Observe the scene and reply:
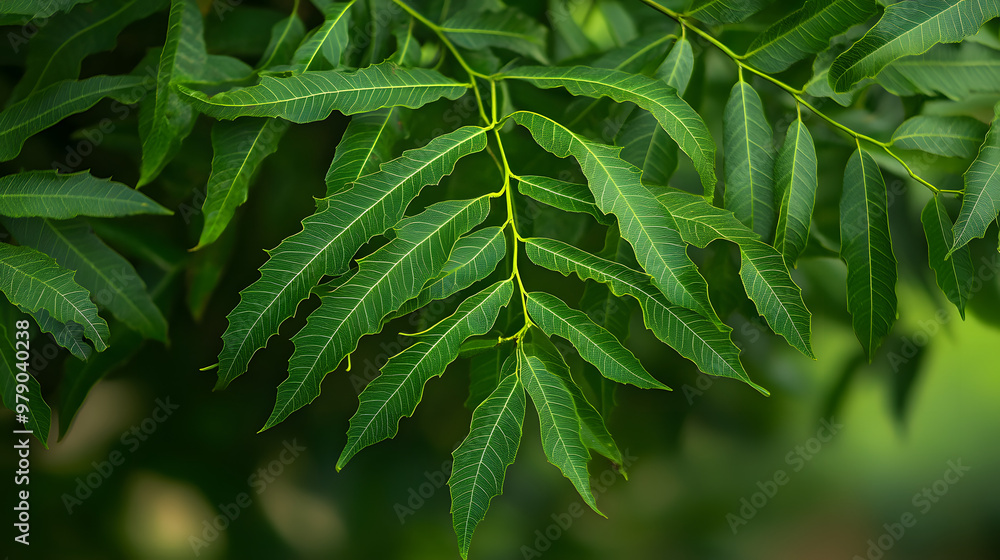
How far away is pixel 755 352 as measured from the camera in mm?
647

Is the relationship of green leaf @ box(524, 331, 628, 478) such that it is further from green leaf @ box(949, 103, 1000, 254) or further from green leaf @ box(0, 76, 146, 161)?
green leaf @ box(0, 76, 146, 161)

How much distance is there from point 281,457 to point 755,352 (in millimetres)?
535

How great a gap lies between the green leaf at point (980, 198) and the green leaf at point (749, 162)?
121 mm

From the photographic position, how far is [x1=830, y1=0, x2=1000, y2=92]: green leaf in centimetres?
41

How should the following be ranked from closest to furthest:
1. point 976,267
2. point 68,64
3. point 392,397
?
point 392,397 → point 68,64 → point 976,267

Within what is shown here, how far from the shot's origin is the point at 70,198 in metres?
0.46

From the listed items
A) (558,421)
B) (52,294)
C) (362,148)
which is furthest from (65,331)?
(558,421)

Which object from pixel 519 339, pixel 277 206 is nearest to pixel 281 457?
pixel 277 206

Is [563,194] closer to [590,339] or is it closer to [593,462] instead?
[590,339]

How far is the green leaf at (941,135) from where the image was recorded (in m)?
0.49

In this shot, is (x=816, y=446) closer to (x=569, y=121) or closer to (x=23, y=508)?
(x=569, y=121)

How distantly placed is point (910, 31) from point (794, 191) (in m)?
0.13

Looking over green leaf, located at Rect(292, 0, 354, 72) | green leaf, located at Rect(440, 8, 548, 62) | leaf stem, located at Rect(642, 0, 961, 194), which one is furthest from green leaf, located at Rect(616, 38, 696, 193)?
green leaf, located at Rect(292, 0, 354, 72)

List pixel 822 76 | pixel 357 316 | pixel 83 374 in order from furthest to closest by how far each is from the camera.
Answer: pixel 83 374, pixel 822 76, pixel 357 316
